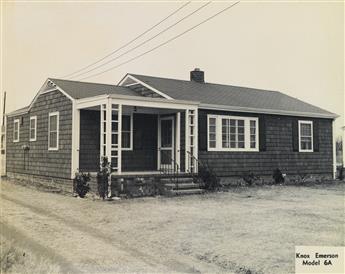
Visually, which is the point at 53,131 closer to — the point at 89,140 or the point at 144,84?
the point at 89,140

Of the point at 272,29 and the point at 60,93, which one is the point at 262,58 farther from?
the point at 60,93

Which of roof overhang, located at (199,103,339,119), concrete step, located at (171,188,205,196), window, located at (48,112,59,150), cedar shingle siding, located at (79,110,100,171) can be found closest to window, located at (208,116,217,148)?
roof overhang, located at (199,103,339,119)

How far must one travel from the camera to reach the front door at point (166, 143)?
13.5m

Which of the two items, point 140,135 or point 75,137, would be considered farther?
point 140,135

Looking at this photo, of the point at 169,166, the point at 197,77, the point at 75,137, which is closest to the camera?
the point at 75,137

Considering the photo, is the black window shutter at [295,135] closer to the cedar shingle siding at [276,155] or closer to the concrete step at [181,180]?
the cedar shingle siding at [276,155]

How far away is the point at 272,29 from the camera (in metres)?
6.89

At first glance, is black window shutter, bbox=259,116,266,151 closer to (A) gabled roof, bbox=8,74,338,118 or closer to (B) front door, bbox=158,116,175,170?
(A) gabled roof, bbox=8,74,338,118

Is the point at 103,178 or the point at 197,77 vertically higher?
the point at 197,77

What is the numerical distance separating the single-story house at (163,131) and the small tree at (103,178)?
1.42 ft

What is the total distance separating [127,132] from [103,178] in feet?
10.3

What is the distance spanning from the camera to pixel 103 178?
1052cm

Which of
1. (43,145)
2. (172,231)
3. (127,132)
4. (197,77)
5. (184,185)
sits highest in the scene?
(197,77)

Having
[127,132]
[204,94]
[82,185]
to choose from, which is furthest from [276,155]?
[82,185]
